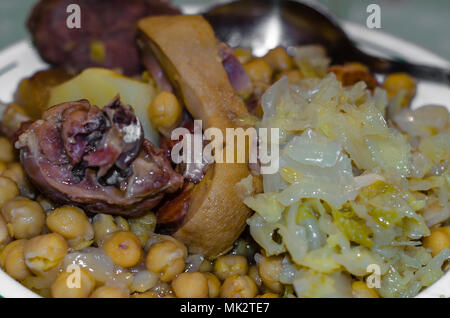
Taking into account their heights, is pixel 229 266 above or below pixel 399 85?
below

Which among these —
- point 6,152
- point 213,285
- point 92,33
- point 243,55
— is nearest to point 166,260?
point 213,285

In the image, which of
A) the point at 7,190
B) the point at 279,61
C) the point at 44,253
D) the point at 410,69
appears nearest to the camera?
the point at 44,253

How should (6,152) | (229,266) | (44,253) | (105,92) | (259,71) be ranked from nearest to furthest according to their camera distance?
(44,253)
(229,266)
(105,92)
(6,152)
(259,71)

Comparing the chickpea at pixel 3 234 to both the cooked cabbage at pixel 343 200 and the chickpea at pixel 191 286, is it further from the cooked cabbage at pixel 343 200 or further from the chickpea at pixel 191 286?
the cooked cabbage at pixel 343 200

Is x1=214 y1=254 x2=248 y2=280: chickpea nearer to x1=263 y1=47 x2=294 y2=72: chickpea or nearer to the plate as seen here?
x1=263 y1=47 x2=294 y2=72: chickpea

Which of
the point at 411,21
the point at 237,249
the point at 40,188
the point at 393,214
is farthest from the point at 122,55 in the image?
the point at 411,21

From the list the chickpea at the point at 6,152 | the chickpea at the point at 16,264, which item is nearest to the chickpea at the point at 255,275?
the chickpea at the point at 16,264

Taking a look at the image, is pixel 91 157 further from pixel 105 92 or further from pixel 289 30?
pixel 289 30
